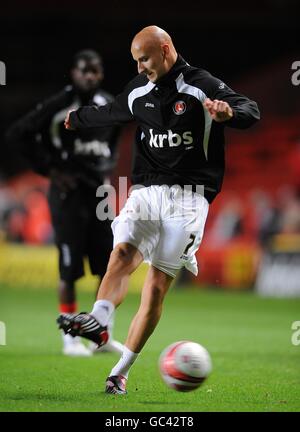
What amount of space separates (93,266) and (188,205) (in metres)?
2.77

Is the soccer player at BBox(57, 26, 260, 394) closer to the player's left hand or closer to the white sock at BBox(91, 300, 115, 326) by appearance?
the white sock at BBox(91, 300, 115, 326)

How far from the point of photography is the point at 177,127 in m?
6.04

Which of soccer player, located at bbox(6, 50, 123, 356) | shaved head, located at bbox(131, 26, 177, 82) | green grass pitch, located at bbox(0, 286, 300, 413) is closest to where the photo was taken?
green grass pitch, located at bbox(0, 286, 300, 413)

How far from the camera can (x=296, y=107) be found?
808 inches

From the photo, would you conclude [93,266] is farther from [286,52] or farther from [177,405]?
[286,52]

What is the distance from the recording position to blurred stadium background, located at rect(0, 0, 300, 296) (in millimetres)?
16078

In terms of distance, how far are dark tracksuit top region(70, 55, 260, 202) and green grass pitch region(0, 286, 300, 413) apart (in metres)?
1.41

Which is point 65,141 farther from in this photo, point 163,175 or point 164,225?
point 164,225

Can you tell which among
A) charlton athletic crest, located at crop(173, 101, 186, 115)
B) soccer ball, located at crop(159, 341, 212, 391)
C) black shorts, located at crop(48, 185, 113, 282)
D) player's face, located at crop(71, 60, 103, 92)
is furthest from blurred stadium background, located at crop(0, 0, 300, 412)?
player's face, located at crop(71, 60, 103, 92)

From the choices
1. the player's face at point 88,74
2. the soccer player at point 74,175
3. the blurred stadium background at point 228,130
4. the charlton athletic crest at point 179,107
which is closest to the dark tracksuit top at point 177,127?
the charlton athletic crest at point 179,107

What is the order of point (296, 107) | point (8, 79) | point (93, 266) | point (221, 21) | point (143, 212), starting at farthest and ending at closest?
point (8, 79), point (221, 21), point (296, 107), point (93, 266), point (143, 212)

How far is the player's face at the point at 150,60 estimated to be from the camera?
5.88m

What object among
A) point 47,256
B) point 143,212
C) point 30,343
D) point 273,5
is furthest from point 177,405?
point 273,5

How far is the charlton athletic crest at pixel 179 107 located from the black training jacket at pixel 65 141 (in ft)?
8.60
